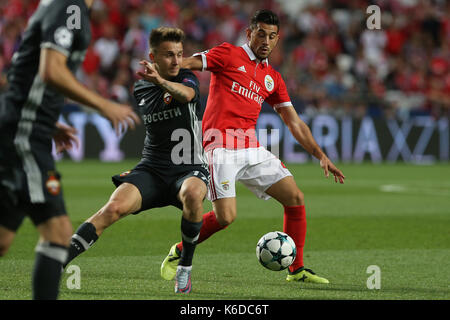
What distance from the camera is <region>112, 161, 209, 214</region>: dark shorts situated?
5.62m

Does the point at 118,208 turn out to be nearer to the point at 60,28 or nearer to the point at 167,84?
the point at 167,84

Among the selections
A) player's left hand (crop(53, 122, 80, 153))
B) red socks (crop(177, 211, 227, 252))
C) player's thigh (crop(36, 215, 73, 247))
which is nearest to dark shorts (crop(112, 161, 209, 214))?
red socks (crop(177, 211, 227, 252))

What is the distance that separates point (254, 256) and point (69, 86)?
381cm

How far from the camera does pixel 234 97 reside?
21.2ft

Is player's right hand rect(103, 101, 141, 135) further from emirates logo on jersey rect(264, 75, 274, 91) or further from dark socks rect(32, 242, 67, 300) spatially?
emirates logo on jersey rect(264, 75, 274, 91)

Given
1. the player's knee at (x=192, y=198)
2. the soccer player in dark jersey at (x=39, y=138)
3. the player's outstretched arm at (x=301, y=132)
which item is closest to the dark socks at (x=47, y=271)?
the soccer player in dark jersey at (x=39, y=138)

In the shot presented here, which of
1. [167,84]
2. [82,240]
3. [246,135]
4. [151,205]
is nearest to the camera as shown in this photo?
[167,84]

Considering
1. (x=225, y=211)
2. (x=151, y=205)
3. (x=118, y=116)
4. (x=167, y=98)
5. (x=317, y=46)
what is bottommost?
(x=225, y=211)

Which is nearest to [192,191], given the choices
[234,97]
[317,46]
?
[234,97]

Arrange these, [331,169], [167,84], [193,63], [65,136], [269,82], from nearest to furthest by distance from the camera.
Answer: [65,136], [167,84], [193,63], [331,169], [269,82]

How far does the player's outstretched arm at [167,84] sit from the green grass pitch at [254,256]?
1341mm

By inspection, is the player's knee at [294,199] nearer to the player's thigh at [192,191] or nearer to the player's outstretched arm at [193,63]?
the player's thigh at [192,191]

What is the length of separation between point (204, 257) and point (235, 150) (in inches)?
46.0

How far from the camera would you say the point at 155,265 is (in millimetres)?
6516
